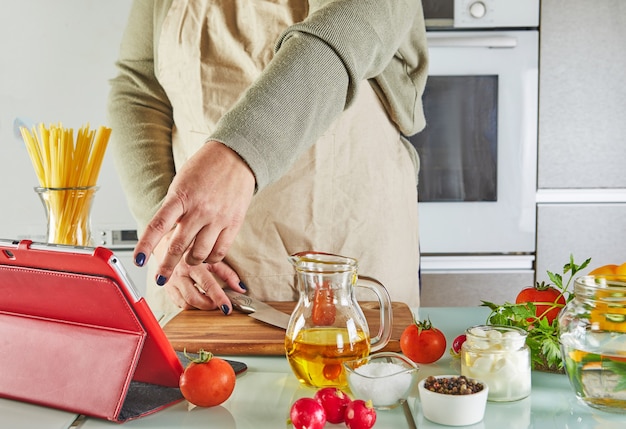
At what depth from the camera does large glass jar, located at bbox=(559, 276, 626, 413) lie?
832mm

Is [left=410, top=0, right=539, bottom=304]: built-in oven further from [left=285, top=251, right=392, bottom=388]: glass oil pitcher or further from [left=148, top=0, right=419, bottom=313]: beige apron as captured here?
[left=285, top=251, right=392, bottom=388]: glass oil pitcher

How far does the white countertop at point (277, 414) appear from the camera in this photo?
83cm

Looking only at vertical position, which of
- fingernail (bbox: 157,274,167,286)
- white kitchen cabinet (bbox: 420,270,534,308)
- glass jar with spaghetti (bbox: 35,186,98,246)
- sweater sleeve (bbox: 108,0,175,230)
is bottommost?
white kitchen cabinet (bbox: 420,270,534,308)

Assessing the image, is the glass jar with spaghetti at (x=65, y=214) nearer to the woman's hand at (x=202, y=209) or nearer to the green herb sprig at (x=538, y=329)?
the woman's hand at (x=202, y=209)

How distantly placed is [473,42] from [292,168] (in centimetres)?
112

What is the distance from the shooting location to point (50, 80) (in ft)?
7.78

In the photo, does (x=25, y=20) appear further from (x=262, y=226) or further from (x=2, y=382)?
(x=2, y=382)

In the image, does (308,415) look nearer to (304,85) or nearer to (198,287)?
(304,85)

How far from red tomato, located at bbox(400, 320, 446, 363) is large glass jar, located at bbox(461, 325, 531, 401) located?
0.13 meters

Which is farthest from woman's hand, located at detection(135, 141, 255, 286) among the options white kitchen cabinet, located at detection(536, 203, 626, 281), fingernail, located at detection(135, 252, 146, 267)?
white kitchen cabinet, located at detection(536, 203, 626, 281)

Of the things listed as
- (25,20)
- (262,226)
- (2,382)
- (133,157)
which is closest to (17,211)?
(25,20)

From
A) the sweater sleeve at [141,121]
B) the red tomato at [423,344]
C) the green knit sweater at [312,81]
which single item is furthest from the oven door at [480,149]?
the red tomato at [423,344]

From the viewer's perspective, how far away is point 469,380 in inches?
33.2

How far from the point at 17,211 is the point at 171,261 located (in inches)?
64.9
